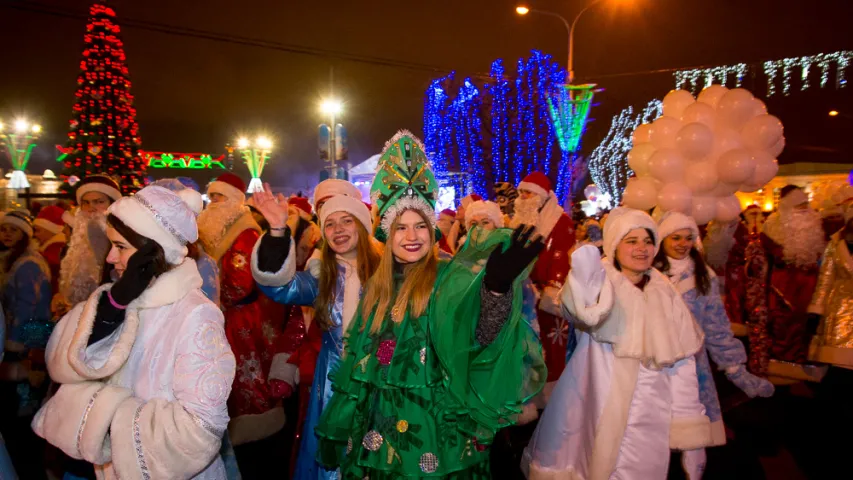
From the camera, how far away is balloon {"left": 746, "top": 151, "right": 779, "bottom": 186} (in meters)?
5.38

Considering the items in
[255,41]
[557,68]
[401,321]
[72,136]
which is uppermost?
[557,68]

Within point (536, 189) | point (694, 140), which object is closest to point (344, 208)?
point (694, 140)

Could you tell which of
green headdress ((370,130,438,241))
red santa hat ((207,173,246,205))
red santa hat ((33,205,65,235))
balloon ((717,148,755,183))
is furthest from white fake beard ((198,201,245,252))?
balloon ((717,148,755,183))

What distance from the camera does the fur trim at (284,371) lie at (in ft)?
13.4

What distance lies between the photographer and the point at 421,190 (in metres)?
2.91

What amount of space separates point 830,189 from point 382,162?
9.73m

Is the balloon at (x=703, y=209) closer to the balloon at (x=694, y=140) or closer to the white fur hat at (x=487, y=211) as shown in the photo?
the balloon at (x=694, y=140)

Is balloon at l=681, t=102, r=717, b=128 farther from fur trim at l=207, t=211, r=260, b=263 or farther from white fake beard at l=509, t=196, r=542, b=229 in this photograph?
fur trim at l=207, t=211, r=260, b=263

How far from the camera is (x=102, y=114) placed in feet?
46.4

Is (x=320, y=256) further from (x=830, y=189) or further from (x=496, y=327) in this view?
(x=830, y=189)

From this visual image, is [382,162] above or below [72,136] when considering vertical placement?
below

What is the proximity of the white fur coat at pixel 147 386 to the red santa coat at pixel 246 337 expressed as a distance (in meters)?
2.97

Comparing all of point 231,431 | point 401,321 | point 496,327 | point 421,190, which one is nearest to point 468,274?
point 496,327

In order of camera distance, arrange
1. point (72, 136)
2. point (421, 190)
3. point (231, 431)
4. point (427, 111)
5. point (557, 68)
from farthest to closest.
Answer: point (427, 111) < point (557, 68) < point (72, 136) < point (231, 431) < point (421, 190)
